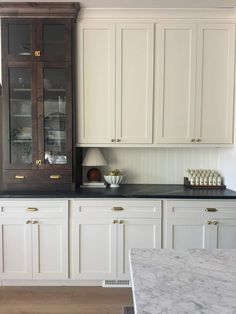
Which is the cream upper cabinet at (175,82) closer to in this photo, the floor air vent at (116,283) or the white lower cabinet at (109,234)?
the white lower cabinet at (109,234)

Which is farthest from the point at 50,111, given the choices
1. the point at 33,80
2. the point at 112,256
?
the point at 112,256

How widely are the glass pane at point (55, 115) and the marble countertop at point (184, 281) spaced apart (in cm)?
176

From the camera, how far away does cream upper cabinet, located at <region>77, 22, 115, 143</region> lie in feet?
9.70

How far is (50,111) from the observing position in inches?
116

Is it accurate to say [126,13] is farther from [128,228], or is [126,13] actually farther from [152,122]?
[128,228]

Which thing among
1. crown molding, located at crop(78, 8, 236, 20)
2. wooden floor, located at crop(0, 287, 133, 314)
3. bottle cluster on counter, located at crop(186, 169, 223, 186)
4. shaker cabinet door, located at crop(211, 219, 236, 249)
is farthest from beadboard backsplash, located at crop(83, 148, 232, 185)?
crown molding, located at crop(78, 8, 236, 20)

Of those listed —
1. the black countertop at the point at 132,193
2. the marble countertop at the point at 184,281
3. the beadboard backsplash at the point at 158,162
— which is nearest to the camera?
the marble countertop at the point at 184,281

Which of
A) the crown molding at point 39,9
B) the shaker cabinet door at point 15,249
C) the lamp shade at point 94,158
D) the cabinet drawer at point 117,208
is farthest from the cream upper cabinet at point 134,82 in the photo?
the shaker cabinet door at point 15,249

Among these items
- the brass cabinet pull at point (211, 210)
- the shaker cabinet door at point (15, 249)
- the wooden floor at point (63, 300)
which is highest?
the brass cabinet pull at point (211, 210)

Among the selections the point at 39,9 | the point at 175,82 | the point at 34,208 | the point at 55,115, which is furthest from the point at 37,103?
the point at 175,82

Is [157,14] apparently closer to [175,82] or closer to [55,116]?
[175,82]

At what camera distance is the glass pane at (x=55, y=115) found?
294cm

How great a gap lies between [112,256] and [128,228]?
297 millimetres

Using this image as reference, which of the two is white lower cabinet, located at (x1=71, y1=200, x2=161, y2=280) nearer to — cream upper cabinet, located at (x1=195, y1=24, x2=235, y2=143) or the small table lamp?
the small table lamp
